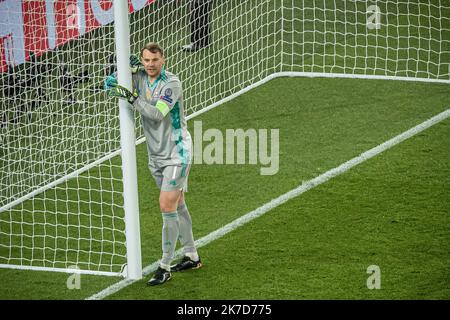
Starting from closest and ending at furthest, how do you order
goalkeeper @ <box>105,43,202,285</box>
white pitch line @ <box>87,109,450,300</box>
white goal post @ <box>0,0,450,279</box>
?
1. goalkeeper @ <box>105,43,202,285</box>
2. white pitch line @ <box>87,109,450,300</box>
3. white goal post @ <box>0,0,450,279</box>

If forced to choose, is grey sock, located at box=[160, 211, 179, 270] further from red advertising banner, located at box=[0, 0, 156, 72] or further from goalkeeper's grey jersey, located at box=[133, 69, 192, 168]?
red advertising banner, located at box=[0, 0, 156, 72]

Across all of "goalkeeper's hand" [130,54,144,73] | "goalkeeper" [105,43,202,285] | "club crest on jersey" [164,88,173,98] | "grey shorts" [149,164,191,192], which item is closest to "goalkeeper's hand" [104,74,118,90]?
"goalkeeper" [105,43,202,285]

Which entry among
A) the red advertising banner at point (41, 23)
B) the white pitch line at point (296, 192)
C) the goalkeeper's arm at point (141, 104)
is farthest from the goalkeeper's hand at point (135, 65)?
the red advertising banner at point (41, 23)

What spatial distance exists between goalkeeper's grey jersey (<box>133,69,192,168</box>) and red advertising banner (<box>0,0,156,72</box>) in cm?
228

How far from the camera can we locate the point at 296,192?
359 inches

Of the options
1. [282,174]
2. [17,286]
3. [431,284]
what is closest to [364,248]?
[431,284]

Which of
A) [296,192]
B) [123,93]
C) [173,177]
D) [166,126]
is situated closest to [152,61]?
[123,93]

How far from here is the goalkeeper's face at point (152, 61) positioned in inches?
280

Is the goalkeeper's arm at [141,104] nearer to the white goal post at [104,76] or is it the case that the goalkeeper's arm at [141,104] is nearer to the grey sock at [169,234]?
the white goal post at [104,76]

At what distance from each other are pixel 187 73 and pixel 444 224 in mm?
4636

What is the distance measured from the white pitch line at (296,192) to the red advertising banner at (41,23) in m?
2.57

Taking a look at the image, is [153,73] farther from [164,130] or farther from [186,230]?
[186,230]

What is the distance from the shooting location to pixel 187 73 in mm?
A: 11953

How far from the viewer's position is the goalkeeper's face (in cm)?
711
